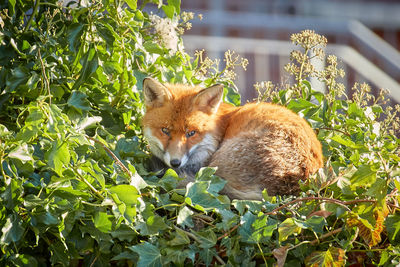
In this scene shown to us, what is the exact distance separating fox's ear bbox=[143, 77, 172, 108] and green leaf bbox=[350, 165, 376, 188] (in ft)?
4.80

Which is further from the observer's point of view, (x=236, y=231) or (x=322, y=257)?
(x=236, y=231)

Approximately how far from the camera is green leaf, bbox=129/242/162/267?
2.37 m

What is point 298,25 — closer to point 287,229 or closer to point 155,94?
point 155,94

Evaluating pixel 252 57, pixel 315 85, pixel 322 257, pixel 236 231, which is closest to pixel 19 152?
pixel 236 231

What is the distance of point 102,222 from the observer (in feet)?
7.87

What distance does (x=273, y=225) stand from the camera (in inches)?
97.9

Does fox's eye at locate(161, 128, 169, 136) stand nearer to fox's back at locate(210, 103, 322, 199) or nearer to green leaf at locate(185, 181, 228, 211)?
fox's back at locate(210, 103, 322, 199)

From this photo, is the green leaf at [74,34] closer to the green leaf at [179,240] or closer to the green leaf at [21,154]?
the green leaf at [21,154]

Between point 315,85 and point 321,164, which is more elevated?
point 321,164

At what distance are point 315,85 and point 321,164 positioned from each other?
457 centimetres

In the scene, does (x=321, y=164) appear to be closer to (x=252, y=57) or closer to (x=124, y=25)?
(x=124, y=25)

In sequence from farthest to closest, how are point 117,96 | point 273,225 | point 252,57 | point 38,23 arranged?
1. point 252,57
2. point 117,96
3. point 38,23
4. point 273,225

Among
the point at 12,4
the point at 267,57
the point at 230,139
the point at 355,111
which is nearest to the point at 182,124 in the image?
the point at 230,139

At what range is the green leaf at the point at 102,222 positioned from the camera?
7.84 ft
